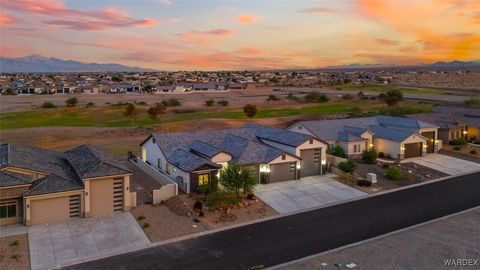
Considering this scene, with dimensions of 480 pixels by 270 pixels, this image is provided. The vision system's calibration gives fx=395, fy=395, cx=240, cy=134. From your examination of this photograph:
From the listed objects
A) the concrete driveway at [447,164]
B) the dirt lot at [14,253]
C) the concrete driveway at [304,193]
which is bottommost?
the dirt lot at [14,253]

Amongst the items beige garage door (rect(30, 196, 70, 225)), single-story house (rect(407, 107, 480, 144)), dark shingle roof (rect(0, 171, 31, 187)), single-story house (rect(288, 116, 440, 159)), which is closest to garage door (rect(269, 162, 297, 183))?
single-story house (rect(288, 116, 440, 159))

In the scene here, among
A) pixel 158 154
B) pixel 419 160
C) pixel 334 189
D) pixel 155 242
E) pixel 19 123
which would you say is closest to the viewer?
pixel 155 242

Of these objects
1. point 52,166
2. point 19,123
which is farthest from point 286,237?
point 19,123

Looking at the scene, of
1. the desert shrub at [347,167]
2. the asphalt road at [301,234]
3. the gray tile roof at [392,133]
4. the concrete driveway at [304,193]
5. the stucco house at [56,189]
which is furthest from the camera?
the gray tile roof at [392,133]

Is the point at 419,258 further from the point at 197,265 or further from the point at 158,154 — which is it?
the point at 158,154

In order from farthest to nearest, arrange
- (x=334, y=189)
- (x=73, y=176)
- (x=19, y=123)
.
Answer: (x=19, y=123)
(x=334, y=189)
(x=73, y=176)

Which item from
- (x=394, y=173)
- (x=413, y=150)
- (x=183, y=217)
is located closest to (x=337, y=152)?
(x=394, y=173)

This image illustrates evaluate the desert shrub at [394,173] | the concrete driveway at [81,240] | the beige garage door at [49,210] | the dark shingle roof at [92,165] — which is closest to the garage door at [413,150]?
the desert shrub at [394,173]

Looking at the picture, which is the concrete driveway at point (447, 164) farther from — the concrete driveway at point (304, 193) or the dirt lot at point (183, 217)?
the dirt lot at point (183, 217)
